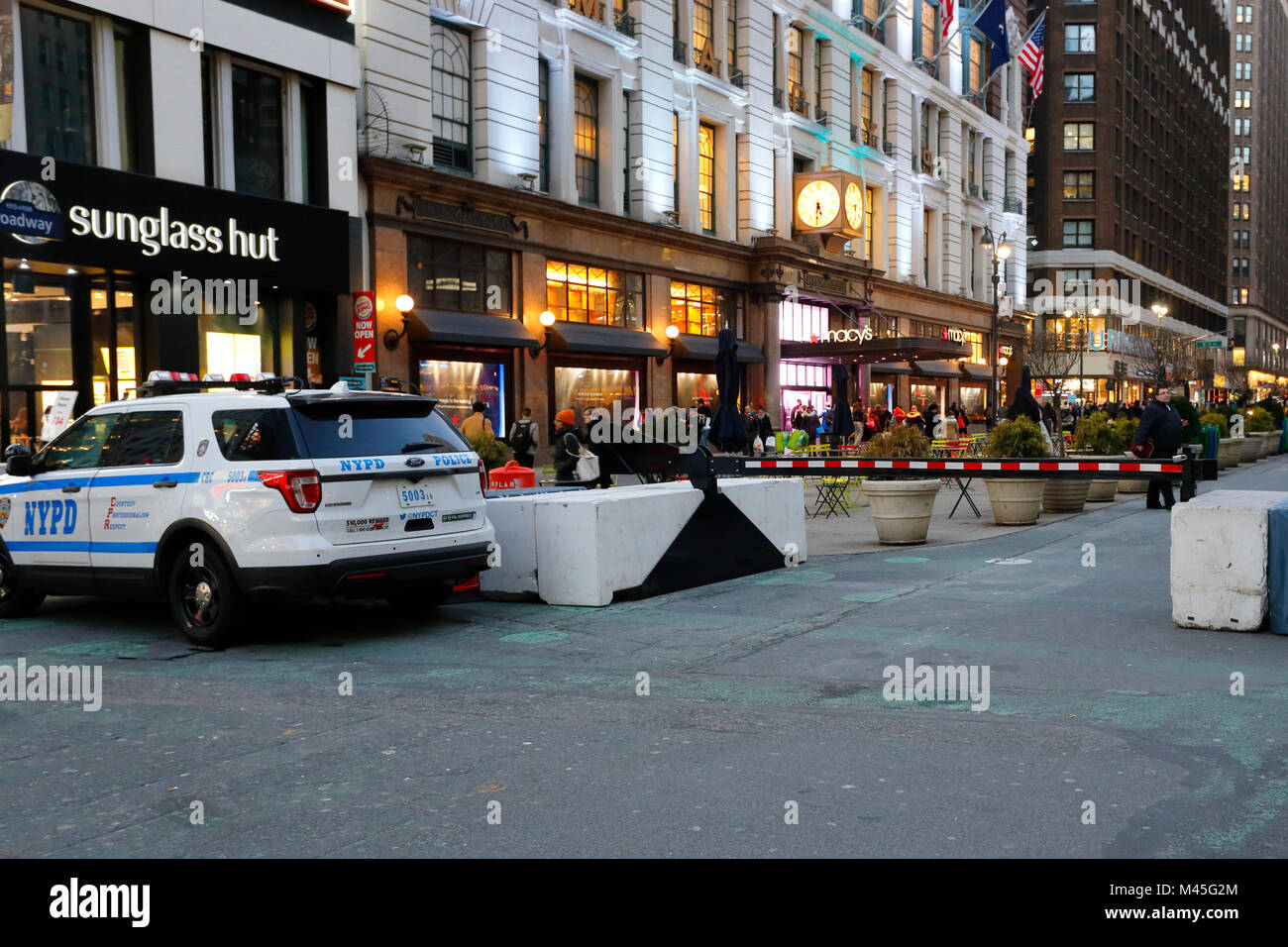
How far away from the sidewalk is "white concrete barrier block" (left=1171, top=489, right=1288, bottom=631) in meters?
5.60

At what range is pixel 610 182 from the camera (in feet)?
103

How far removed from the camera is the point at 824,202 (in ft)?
129

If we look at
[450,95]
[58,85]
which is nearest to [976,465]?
[58,85]

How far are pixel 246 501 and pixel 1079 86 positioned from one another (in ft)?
279

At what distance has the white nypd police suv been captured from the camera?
27.4 ft

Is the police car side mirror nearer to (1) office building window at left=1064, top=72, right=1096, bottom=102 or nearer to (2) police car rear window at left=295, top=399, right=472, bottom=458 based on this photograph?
(2) police car rear window at left=295, top=399, right=472, bottom=458

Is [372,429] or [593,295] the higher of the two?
[593,295]

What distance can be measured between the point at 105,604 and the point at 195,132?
11784 mm

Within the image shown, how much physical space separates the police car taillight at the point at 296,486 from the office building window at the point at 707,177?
94.4 feet

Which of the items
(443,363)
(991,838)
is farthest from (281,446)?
(443,363)

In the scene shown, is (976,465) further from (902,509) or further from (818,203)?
(818,203)

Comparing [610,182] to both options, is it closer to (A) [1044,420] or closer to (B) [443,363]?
(B) [443,363]

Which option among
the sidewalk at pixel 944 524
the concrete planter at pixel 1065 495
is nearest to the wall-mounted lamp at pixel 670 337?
the sidewalk at pixel 944 524

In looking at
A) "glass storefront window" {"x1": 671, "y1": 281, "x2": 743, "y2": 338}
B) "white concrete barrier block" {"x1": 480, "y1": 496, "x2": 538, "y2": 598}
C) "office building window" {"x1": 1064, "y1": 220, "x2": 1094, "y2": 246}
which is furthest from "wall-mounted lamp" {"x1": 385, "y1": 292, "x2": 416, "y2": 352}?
"office building window" {"x1": 1064, "y1": 220, "x2": 1094, "y2": 246}
